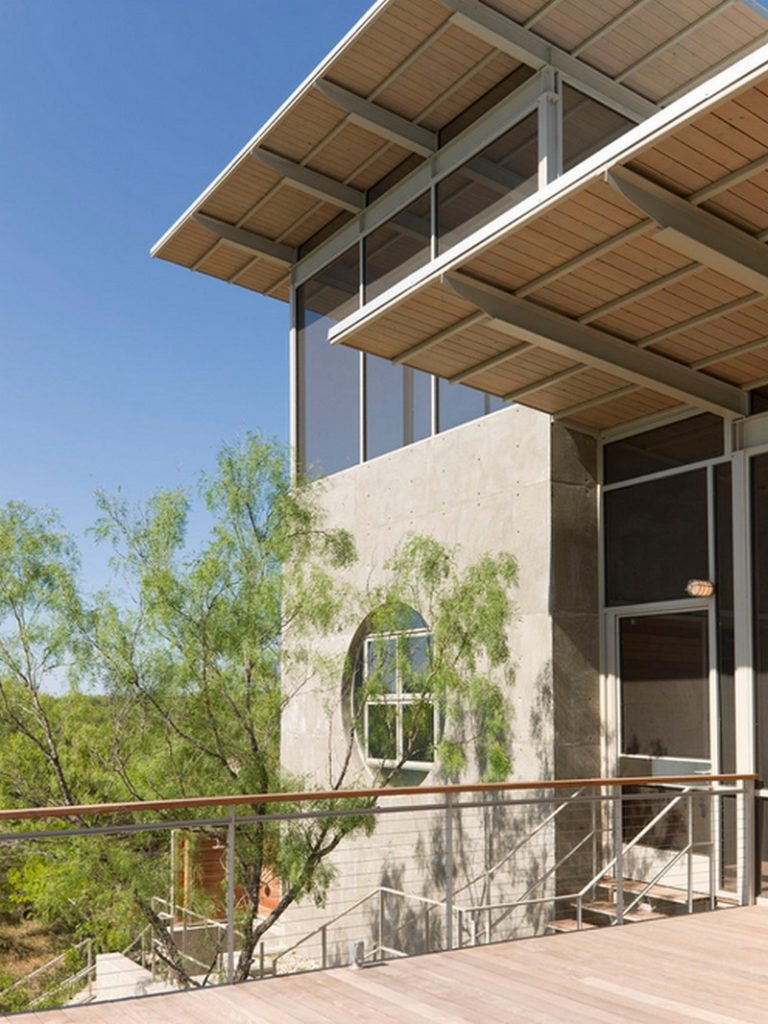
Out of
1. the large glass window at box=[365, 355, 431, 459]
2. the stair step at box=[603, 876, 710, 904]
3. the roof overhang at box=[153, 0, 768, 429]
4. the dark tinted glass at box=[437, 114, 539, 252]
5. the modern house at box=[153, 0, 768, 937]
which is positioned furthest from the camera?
the large glass window at box=[365, 355, 431, 459]

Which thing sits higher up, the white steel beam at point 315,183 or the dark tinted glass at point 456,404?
the white steel beam at point 315,183

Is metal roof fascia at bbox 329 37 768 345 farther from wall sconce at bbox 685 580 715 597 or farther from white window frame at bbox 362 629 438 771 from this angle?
white window frame at bbox 362 629 438 771

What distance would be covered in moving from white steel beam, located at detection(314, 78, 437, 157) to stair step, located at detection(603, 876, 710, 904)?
7487 mm

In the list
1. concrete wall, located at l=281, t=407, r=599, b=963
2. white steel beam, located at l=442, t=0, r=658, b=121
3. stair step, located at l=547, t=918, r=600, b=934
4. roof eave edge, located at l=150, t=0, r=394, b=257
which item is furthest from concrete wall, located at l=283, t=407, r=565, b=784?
roof eave edge, located at l=150, t=0, r=394, b=257

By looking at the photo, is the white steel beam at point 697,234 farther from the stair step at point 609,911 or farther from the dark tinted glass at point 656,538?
the stair step at point 609,911

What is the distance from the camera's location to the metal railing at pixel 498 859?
8508mm

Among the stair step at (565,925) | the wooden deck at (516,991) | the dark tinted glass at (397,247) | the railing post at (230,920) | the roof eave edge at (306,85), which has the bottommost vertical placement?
the stair step at (565,925)

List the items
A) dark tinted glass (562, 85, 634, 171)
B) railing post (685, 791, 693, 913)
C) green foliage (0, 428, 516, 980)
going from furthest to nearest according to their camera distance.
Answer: green foliage (0, 428, 516, 980) → dark tinted glass (562, 85, 634, 171) → railing post (685, 791, 693, 913)

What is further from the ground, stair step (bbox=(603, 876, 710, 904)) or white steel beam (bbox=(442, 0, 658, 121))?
white steel beam (bbox=(442, 0, 658, 121))

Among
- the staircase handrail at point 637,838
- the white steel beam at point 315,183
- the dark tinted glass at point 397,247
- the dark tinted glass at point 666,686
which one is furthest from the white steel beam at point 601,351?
the white steel beam at point 315,183

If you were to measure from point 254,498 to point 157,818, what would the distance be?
4651 millimetres

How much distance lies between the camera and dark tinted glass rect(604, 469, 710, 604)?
9.46 m

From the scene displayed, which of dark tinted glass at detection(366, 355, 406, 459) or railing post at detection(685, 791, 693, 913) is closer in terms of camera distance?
railing post at detection(685, 791, 693, 913)

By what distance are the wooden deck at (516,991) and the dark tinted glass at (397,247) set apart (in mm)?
7397
